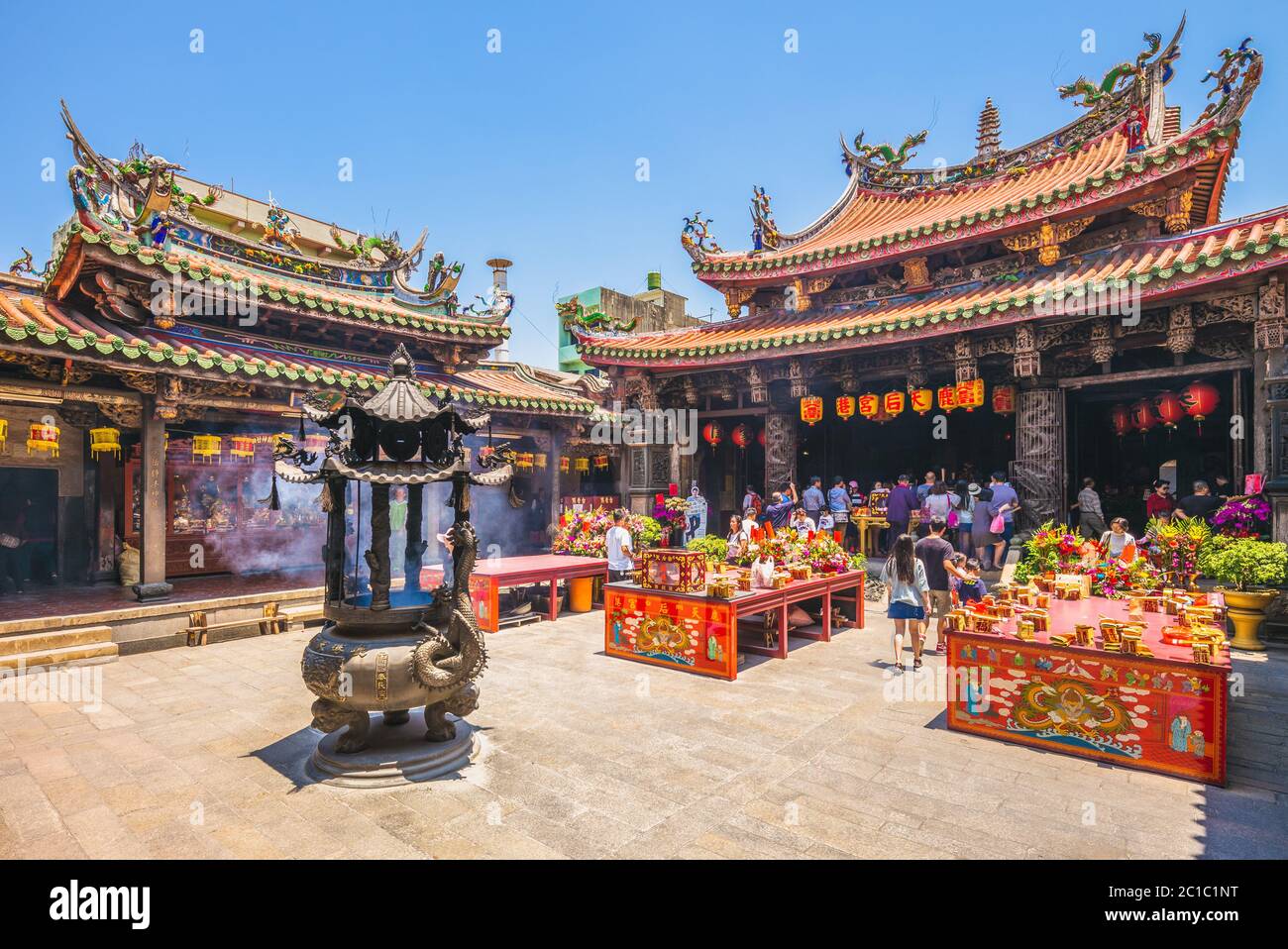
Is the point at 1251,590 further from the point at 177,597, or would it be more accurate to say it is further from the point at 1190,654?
the point at 177,597

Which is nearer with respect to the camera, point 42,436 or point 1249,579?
point 1249,579

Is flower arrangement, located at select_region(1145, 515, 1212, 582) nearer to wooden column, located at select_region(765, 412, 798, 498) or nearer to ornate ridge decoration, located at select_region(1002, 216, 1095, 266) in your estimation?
ornate ridge decoration, located at select_region(1002, 216, 1095, 266)

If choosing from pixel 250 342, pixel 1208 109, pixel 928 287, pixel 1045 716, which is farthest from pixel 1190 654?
pixel 250 342

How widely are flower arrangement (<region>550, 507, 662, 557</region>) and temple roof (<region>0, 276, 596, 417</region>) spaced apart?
9.76 ft

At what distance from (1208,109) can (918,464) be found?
880cm

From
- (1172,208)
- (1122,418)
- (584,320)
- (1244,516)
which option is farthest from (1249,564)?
(584,320)

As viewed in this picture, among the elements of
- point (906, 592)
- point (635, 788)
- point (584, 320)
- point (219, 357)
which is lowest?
point (635, 788)

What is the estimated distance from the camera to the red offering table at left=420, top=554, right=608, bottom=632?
31.2 feet

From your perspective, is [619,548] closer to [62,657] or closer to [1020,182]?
[62,657]

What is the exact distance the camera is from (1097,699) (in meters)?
4.89

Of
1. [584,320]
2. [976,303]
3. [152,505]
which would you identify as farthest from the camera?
[584,320]

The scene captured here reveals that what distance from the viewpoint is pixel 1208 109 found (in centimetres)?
924

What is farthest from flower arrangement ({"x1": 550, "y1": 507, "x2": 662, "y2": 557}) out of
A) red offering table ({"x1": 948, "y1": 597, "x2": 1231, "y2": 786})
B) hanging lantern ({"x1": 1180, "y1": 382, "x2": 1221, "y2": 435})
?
hanging lantern ({"x1": 1180, "y1": 382, "x2": 1221, "y2": 435})

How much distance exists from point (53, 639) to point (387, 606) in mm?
6051
